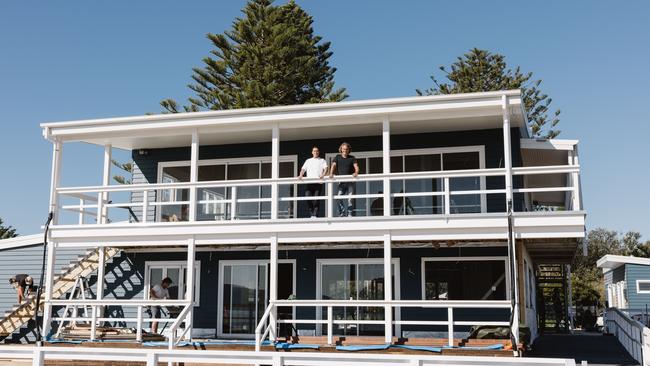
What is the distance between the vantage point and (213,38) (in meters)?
33.9

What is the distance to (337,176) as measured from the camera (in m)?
15.6

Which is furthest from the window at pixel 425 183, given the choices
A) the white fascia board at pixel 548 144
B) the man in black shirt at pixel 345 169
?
the man in black shirt at pixel 345 169

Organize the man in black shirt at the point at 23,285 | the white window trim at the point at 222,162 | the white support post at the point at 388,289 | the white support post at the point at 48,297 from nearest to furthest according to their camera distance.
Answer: the white support post at the point at 388,289 < the white support post at the point at 48,297 < the white window trim at the point at 222,162 < the man in black shirt at the point at 23,285

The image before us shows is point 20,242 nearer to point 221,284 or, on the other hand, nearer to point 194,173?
point 221,284

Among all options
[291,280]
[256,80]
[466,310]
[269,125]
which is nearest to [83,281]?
[291,280]

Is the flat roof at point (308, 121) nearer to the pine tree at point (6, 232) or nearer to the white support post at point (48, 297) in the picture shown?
the white support post at point (48, 297)

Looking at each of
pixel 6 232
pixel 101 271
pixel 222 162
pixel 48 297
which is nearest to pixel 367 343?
pixel 222 162

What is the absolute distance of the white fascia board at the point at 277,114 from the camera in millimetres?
14969

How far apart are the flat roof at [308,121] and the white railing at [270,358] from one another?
6.51 meters

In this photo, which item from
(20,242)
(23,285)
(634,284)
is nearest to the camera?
(23,285)

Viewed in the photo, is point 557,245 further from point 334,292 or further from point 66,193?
point 66,193

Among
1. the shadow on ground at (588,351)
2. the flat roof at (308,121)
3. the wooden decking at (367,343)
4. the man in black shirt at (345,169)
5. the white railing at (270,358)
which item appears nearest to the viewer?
the white railing at (270,358)

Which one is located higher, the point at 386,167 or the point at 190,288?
the point at 386,167

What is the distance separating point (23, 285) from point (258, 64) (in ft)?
53.0
